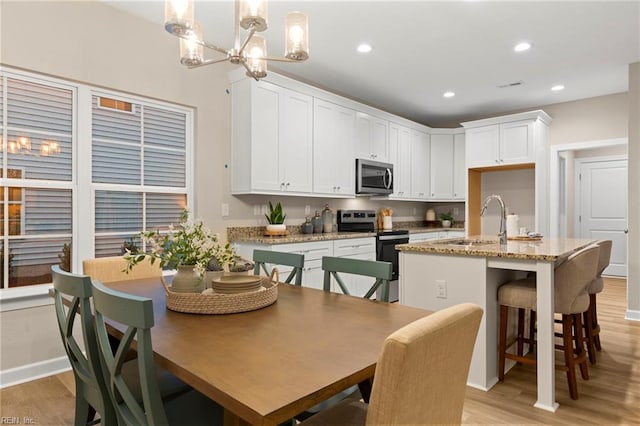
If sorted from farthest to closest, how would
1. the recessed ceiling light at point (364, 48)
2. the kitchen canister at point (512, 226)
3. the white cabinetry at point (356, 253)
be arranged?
the white cabinetry at point (356, 253) < the recessed ceiling light at point (364, 48) < the kitchen canister at point (512, 226)

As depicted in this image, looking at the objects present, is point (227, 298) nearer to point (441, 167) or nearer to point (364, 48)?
point (364, 48)

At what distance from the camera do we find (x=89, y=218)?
9.89 ft

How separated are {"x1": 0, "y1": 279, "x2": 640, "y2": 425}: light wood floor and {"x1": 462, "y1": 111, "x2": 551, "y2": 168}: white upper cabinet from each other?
9.99ft

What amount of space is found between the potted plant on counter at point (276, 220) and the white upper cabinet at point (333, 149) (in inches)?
19.5

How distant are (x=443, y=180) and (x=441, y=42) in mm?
3103

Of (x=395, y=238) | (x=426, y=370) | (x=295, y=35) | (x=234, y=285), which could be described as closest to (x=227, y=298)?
(x=234, y=285)

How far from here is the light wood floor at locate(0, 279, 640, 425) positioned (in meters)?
2.18

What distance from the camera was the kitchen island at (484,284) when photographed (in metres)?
2.30

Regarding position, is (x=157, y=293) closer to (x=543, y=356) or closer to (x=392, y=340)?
(x=392, y=340)

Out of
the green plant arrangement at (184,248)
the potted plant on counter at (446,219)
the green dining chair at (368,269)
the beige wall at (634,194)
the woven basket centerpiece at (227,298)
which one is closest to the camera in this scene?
the woven basket centerpiece at (227,298)

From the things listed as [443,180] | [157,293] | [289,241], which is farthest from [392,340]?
[443,180]

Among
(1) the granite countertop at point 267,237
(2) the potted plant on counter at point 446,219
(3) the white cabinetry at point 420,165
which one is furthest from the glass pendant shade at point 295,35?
(2) the potted plant on counter at point 446,219

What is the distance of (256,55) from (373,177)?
123 inches

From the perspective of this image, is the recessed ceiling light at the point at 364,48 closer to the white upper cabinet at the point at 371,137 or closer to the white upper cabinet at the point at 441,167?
the white upper cabinet at the point at 371,137
